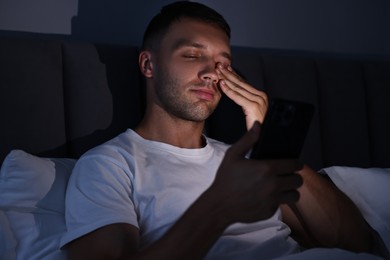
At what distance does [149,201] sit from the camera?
99 centimetres

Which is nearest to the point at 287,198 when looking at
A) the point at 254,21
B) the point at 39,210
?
the point at 39,210

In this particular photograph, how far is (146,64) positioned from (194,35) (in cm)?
18

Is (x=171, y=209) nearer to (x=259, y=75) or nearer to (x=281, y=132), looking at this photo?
(x=281, y=132)

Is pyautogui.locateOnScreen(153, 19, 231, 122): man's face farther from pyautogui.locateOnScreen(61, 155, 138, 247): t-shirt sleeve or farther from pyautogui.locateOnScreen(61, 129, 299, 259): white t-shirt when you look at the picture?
pyautogui.locateOnScreen(61, 155, 138, 247): t-shirt sleeve

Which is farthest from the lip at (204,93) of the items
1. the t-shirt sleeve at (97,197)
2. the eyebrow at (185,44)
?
the t-shirt sleeve at (97,197)

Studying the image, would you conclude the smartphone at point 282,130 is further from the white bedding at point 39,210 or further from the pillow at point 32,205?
the pillow at point 32,205

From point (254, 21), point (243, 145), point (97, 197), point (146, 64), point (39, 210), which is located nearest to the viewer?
point (243, 145)

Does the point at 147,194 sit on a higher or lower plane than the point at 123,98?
lower

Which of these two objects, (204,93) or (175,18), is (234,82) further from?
(175,18)

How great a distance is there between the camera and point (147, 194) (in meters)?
0.99

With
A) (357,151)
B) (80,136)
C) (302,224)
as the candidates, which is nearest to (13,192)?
(80,136)

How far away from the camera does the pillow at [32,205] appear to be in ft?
3.11

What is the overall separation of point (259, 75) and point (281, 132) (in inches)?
31.9

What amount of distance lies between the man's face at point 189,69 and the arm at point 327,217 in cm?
33
